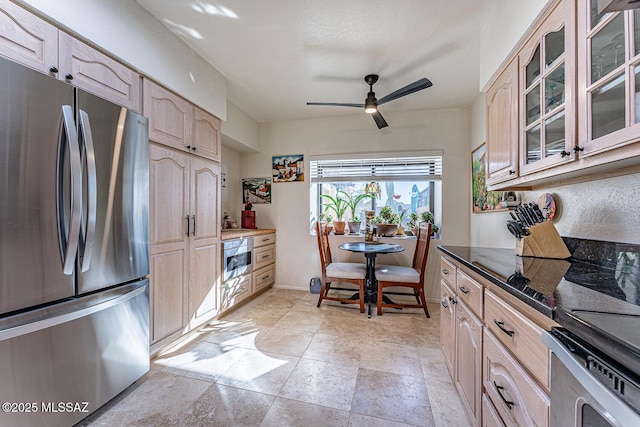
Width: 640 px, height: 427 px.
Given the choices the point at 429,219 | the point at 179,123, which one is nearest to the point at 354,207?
the point at 429,219

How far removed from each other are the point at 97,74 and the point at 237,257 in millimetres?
2034

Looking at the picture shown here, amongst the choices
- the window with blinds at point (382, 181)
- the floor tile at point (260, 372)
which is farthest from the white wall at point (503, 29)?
the floor tile at point (260, 372)

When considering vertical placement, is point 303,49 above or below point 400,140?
above

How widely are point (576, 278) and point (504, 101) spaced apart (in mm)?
1240

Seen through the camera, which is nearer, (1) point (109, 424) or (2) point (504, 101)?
(1) point (109, 424)

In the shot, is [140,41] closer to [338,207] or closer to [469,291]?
[469,291]

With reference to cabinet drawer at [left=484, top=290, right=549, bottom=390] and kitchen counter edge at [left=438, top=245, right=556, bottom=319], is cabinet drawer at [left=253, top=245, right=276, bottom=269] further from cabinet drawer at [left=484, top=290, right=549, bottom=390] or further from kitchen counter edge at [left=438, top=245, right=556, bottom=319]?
cabinet drawer at [left=484, top=290, right=549, bottom=390]

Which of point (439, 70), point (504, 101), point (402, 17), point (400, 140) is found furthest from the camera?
point (400, 140)

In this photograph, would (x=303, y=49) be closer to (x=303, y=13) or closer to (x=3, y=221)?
(x=303, y=13)

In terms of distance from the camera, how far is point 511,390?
91 cm

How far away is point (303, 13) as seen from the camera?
178cm

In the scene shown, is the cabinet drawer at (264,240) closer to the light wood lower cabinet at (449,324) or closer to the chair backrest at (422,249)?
the chair backrest at (422,249)

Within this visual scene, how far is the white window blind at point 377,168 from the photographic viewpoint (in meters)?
3.48

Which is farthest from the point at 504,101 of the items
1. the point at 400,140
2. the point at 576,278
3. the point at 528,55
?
the point at 400,140
